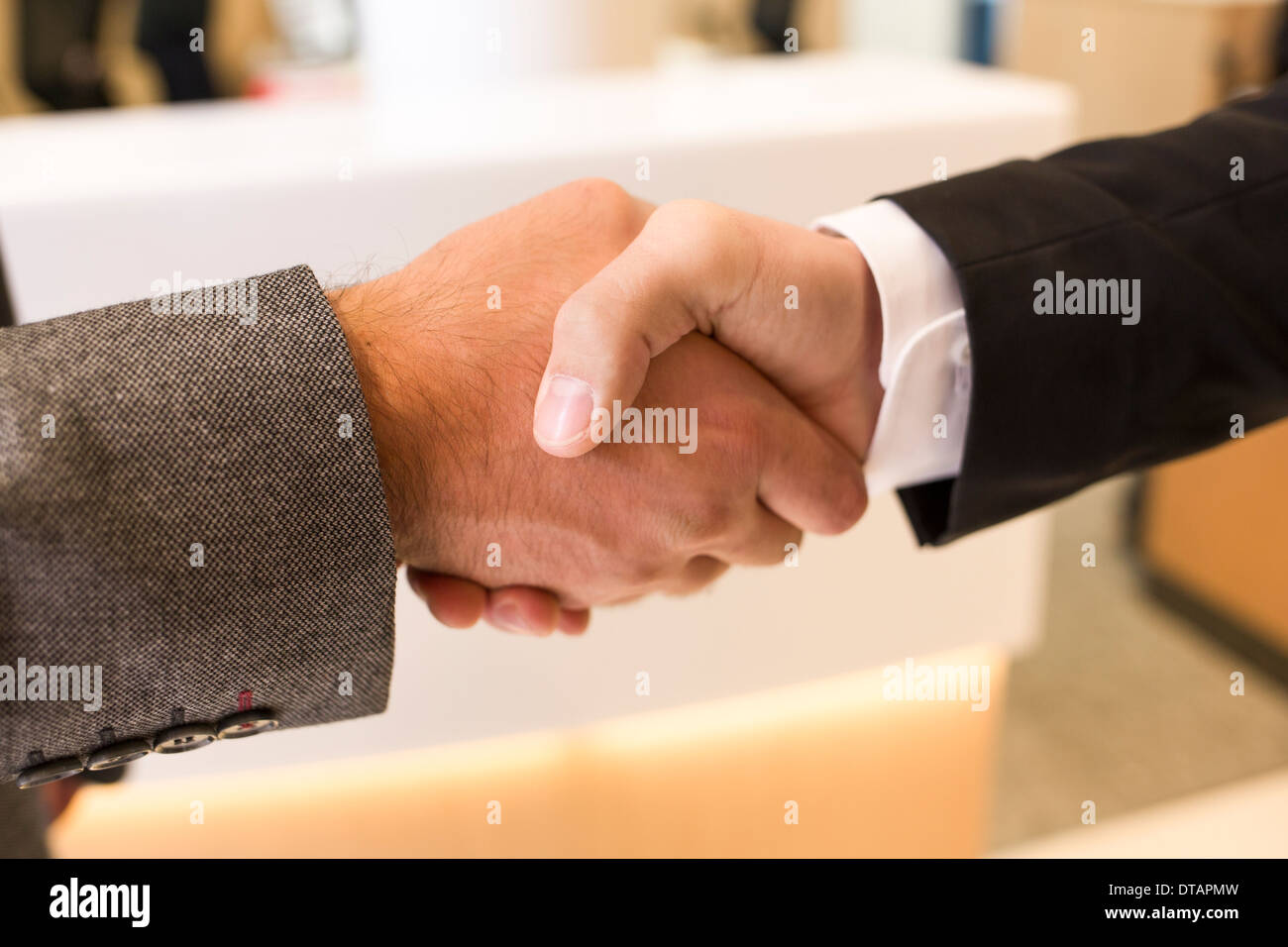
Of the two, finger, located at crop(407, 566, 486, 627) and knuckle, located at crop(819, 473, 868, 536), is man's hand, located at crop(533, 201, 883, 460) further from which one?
finger, located at crop(407, 566, 486, 627)

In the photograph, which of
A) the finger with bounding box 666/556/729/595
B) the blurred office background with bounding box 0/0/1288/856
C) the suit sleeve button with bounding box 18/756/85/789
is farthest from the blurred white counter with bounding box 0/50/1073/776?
the suit sleeve button with bounding box 18/756/85/789

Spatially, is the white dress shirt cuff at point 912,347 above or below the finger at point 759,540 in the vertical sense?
above

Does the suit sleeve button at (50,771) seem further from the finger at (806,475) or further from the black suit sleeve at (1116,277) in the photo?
the black suit sleeve at (1116,277)

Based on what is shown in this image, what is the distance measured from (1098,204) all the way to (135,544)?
57 cm

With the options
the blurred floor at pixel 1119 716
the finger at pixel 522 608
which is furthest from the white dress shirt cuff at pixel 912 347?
the blurred floor at pixel 1119 716

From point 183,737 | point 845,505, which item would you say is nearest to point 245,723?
point 183,737

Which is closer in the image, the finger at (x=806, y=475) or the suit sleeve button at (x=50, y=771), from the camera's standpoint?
the suit sleeve button at (x=50, y=771)

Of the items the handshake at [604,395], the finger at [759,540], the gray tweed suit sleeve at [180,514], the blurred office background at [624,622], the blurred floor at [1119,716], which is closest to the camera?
the gray tweed suit sleeve at [180,514]

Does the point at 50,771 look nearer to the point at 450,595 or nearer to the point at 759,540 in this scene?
the point at 450,595

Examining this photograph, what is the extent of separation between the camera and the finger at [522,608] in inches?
26.2

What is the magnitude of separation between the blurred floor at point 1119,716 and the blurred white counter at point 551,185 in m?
0.65

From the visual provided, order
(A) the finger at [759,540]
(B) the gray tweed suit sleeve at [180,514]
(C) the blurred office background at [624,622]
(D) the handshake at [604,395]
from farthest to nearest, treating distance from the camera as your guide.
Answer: (C) the blurred office background at [624,622] → (A) the finger at [759,540] → (D) the handshake at [604,395] → (B) the gray tweed suit sleeve at [180,514]

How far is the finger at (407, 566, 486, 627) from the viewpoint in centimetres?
66

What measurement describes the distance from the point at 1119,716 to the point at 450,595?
1478mm
